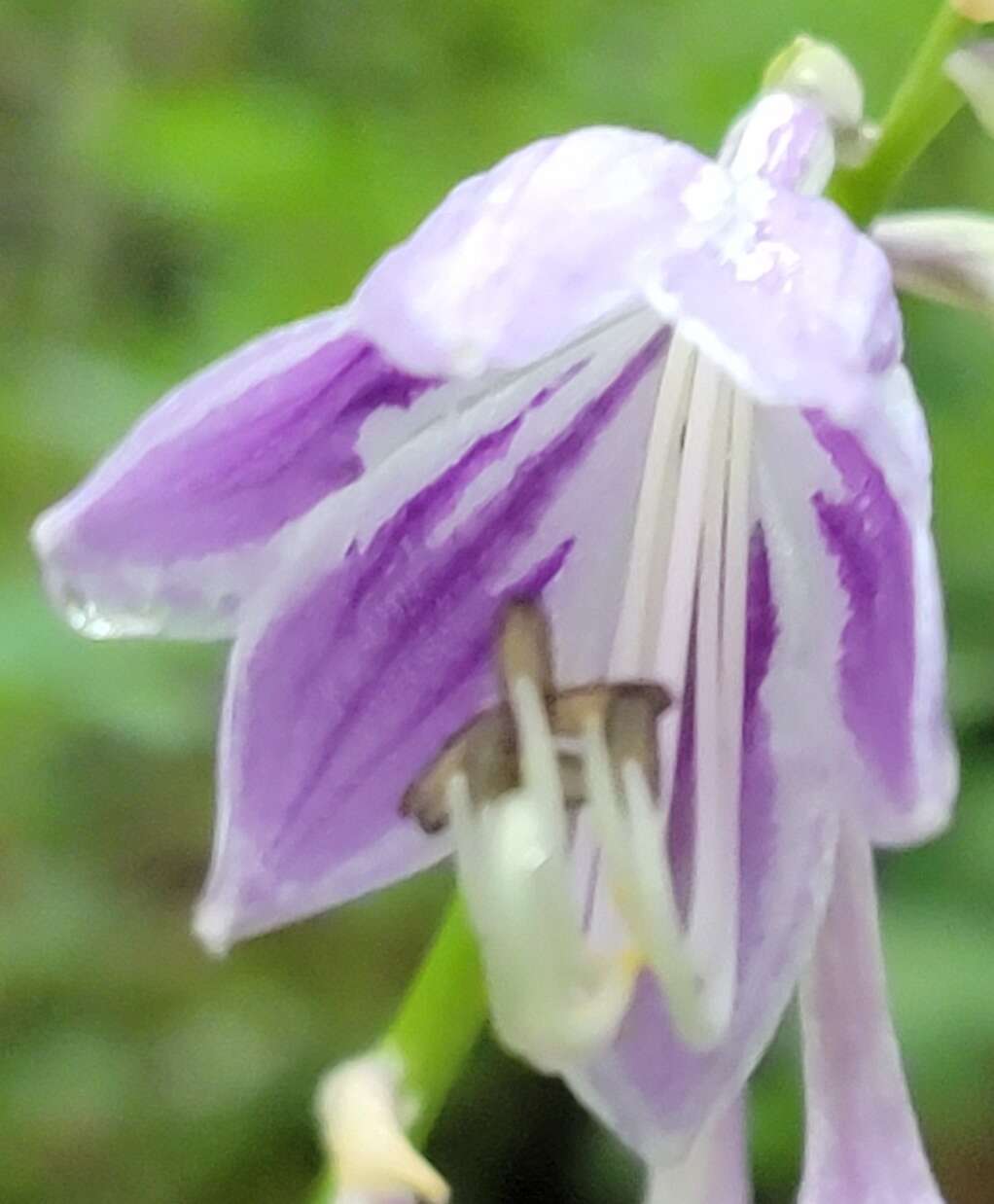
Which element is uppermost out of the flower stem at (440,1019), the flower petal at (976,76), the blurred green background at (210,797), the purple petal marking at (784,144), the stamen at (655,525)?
the flower petal at (976,76)

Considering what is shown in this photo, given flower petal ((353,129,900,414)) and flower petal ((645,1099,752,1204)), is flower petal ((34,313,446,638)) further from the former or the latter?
flower petal ((645,1099,752,1204))

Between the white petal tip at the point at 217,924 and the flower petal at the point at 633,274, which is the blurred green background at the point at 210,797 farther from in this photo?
the flower petal at the point at 633,274

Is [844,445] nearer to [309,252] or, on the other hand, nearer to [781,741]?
[781,741]

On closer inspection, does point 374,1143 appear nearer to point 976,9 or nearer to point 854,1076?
point 854,1076

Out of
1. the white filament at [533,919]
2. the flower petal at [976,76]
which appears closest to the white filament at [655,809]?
the white filament at [533,919]

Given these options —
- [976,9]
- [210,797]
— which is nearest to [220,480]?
[976,9]
